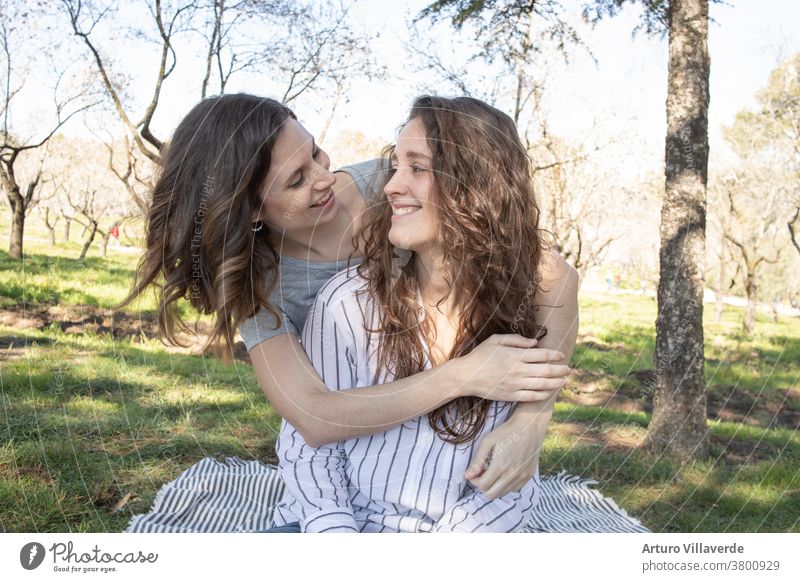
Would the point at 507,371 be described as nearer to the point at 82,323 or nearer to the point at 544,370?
the point at 544,370

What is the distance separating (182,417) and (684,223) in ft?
6.08

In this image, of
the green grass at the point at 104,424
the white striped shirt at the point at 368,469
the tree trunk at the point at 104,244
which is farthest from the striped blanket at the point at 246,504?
the tree trunk at the point at 104,244

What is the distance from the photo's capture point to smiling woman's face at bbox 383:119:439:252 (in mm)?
1562

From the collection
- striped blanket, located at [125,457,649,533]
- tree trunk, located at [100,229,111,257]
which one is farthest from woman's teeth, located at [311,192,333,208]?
tree trunk, located at [100,229,111,257]

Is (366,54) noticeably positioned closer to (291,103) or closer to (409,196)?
(291,103)

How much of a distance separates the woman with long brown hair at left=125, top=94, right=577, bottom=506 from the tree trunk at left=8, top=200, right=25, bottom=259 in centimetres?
142

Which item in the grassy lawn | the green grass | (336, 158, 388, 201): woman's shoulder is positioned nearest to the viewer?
(336, 158, 388, 201): woman's shoulder

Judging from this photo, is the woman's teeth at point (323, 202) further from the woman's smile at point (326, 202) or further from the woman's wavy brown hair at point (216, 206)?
the woman's wavy brown hair at point (216, 206)

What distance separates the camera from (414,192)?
5.20ft

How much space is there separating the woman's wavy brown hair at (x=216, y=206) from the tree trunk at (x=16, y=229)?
4.87 feet

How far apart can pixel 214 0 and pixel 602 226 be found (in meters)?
1.86

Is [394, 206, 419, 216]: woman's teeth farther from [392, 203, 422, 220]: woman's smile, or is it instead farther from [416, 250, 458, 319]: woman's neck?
[416, 250, 458, 319]: woman's neck

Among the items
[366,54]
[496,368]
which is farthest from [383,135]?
[496,368]

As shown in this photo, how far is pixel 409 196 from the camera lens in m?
1.59
